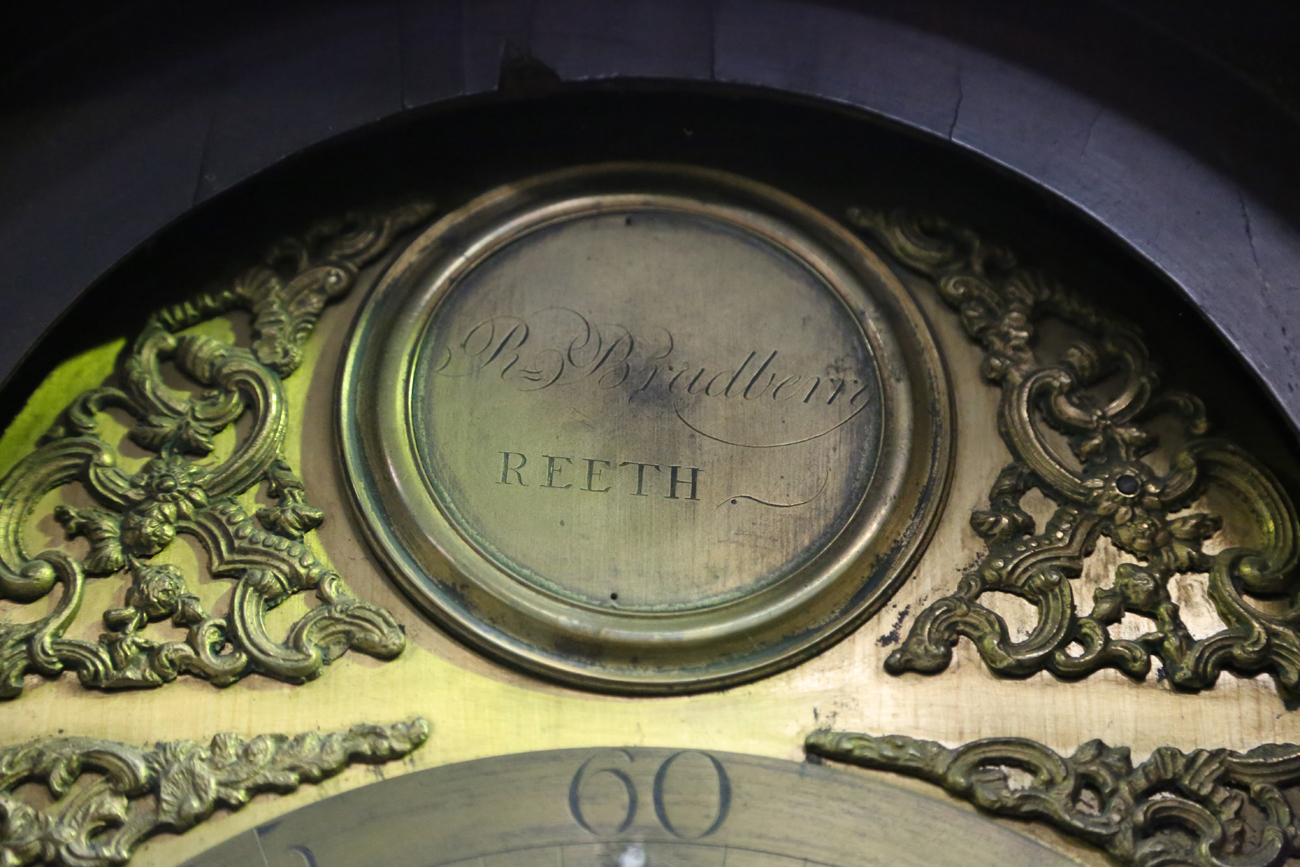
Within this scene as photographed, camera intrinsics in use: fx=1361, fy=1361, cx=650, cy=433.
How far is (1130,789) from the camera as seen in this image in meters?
1.83

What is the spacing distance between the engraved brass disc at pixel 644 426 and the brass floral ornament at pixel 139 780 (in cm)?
26

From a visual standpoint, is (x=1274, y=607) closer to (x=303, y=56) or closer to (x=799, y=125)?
(x=799, y=125)

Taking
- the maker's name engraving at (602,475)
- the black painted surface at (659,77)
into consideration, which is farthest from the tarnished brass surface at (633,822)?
the black painted surface at (659,77)

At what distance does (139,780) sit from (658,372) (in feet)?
3.10

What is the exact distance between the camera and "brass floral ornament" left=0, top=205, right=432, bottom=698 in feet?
6.28

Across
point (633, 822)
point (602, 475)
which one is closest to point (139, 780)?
point (633, 822)

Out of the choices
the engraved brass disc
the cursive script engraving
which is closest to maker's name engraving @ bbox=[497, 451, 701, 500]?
the engraved brass disc

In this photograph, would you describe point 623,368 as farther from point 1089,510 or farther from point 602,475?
point 1089,510

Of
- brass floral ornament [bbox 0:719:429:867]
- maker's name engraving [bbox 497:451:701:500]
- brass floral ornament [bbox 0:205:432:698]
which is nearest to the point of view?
brass floral ornament [bbox 0:719:429:867]

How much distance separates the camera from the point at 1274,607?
1972mm

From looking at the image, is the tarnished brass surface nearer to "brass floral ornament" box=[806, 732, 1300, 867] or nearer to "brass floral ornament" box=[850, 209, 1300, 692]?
"brass floral ornament" box=[806, 732, 1300, 867]

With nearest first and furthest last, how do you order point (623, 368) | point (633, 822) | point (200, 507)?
1. point (633, 822)
2. point (200, 507)
3. point (623, 368)

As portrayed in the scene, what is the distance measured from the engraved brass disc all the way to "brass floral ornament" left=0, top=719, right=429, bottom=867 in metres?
0.26

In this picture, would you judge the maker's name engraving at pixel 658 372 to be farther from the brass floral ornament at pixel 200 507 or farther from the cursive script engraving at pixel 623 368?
the brass floral ornament at pixel 200 507
